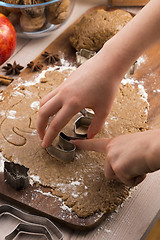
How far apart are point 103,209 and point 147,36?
0.53 metres

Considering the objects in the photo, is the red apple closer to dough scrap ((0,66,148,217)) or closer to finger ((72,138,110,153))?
dough scrap ((0,66,148,217))

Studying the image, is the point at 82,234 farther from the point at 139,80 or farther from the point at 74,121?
the point at 139,80

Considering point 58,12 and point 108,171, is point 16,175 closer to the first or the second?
point 108,171

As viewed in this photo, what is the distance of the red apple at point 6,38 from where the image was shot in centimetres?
155

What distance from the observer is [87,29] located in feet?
5.35

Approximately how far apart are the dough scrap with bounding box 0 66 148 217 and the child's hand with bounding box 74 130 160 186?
0.27 feet

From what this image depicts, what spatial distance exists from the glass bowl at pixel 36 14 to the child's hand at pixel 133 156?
73 cm

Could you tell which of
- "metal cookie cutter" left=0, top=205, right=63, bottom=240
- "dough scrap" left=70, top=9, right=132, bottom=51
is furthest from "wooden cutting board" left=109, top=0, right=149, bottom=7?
"metal cookie cutter" left=0, top=205, right=63, bottom=240

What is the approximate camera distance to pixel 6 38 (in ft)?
5.12

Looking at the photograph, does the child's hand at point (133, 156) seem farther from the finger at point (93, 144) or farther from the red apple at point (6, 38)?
the red apple at point (6, 38)

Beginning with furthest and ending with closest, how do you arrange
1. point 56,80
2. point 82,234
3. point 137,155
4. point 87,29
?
point 87,29, point 56,80, point 82,234, point 137,155

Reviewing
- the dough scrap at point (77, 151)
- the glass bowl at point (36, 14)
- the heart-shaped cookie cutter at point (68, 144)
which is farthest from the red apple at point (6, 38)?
the heart-shaped cookie cutter at point (68, 144)

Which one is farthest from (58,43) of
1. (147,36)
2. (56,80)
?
(147,36)

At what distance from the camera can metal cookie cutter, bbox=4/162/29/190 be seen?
45.8 inches
